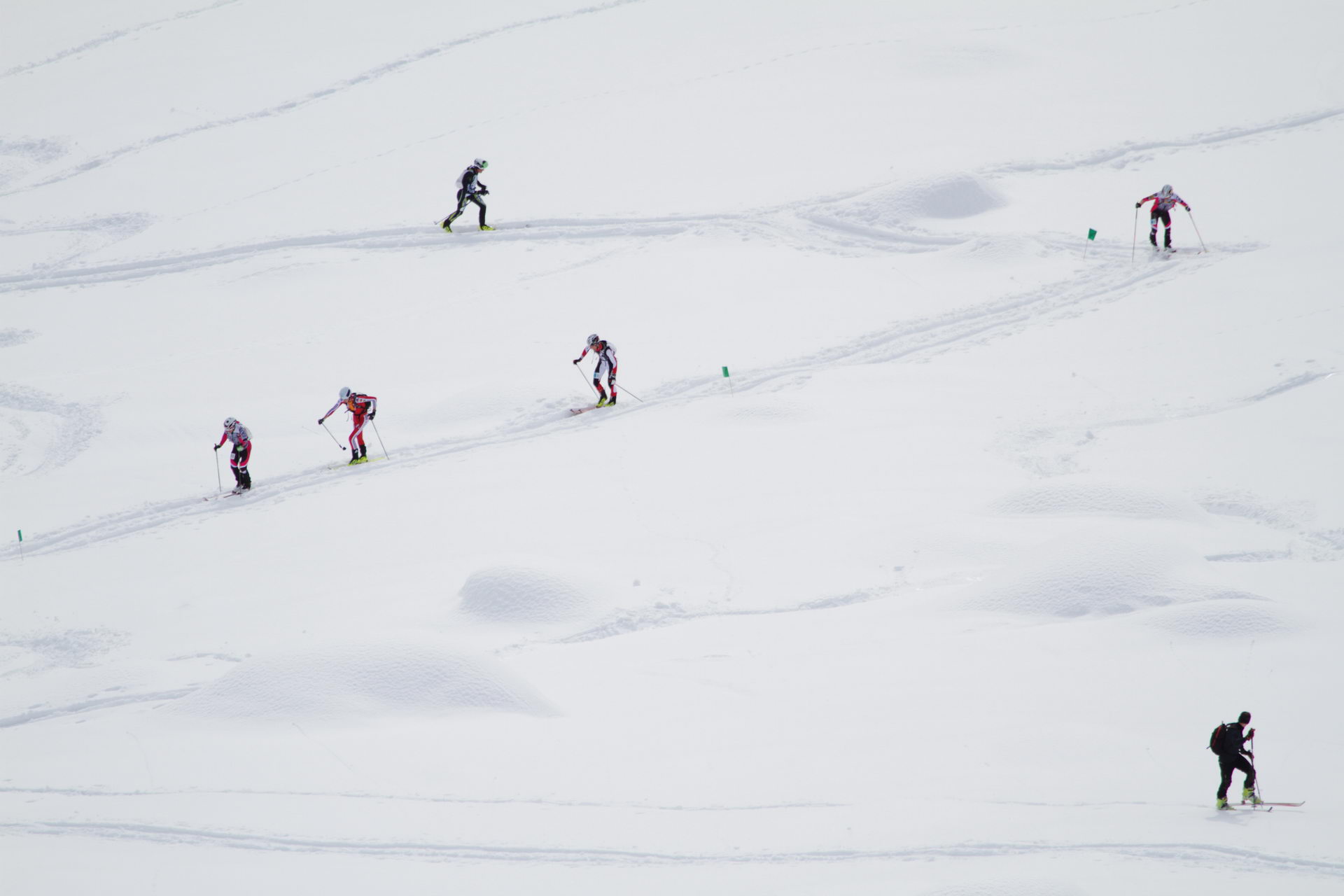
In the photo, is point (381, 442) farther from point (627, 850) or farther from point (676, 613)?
point (627, 850)

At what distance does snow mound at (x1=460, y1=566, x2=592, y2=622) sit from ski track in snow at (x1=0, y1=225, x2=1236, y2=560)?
15.5 feet

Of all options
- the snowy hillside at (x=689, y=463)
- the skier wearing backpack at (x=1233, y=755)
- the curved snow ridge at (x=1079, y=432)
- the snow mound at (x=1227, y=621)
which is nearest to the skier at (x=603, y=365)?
the snowy hillside at (x=689, y=463)

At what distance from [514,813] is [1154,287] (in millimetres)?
16369

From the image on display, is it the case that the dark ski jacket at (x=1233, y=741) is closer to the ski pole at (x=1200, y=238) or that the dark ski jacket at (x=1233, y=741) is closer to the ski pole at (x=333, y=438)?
the ski pole at (x=333, y=438)

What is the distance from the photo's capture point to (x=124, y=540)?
53.8ft

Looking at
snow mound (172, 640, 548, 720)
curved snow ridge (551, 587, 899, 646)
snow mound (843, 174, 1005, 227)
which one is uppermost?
snow mound (843, 174, 1005, 227)

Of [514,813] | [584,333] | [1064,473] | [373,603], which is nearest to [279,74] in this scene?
[584,333]

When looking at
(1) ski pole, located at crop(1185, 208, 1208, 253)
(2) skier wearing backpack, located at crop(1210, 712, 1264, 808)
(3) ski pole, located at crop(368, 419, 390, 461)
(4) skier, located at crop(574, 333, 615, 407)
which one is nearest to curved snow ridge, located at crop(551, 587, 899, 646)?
(2) skier wearing backpack, located at crop(1210, 712, 1264, 808)

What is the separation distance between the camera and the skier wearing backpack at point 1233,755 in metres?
9.35

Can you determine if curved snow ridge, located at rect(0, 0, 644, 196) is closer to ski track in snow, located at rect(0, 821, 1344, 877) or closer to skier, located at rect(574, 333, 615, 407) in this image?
skier, located at rect(574, 333, 615, 407)

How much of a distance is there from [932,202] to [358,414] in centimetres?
1347

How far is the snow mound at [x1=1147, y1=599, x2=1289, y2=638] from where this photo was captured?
1169cm

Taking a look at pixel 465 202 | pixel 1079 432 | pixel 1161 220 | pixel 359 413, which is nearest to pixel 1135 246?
pixel 1161 220

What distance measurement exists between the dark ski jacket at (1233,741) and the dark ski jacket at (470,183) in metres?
19.7
